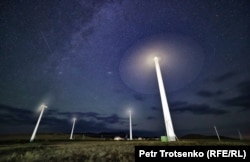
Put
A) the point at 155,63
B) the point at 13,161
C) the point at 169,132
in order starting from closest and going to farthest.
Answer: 1. the point at 13,161
2. the point at 169,132
3. the point at 155,63

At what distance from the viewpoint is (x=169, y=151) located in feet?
31.1

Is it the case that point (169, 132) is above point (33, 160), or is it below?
above

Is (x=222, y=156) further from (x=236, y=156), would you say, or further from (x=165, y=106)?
(x=165, y=106)

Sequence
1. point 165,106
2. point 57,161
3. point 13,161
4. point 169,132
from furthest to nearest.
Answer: point 165,106
point 169,132
point 13,161
point 57,161

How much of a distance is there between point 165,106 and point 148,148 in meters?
22.6

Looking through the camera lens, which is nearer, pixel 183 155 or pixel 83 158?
pixel 183 155

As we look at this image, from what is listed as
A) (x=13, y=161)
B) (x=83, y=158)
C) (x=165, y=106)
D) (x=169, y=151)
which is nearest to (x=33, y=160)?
(x=13, y=161)

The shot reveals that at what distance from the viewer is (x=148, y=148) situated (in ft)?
31.6

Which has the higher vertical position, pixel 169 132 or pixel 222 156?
pixel 169 132

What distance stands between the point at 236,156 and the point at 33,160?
16186mm

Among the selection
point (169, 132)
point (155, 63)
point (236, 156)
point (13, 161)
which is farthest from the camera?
point (155, 63)

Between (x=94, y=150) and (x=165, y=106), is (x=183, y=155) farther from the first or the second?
(x=165, y=106)

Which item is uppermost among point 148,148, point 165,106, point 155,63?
point 155,63

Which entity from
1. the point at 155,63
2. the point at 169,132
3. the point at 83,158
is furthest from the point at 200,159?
the point at 155,63
